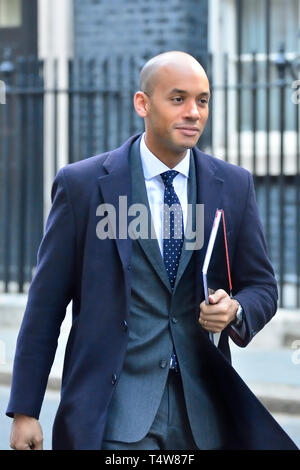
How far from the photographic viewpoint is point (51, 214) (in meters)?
A: 3.50

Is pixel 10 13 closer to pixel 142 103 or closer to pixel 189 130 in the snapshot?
pixel 142 103

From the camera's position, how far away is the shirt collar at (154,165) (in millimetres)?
3486

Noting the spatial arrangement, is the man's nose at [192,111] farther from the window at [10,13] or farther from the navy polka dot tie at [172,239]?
the window at [10,13]

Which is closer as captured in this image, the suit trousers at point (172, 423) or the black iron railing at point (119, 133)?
the suit trousers at point (172, 423)

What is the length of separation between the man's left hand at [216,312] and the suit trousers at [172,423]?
20 centimetres

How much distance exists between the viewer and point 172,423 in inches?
131

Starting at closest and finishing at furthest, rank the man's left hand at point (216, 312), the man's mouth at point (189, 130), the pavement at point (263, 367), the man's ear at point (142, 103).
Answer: the man's left hand at point (216, 312) → the man's mouth at point (189, 130) → the man's ear at point (142, 103) → the pavement at point (263, 367)

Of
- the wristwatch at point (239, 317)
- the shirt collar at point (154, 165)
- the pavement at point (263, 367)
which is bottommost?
the pavement at point (263, 367)

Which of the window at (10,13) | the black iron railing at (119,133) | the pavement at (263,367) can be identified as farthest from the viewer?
the window at (10,13)

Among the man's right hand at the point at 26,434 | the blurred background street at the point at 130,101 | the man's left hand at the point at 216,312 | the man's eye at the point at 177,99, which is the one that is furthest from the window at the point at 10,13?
the man's left hand at the point at 216,312

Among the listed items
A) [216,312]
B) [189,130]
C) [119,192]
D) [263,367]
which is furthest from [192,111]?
[263,367]

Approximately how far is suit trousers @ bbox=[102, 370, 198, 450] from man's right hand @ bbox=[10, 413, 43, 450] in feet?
1.15

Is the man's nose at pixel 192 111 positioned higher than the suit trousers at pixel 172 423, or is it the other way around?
the man's nose at pixel 192 111

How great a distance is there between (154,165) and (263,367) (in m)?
5.81
